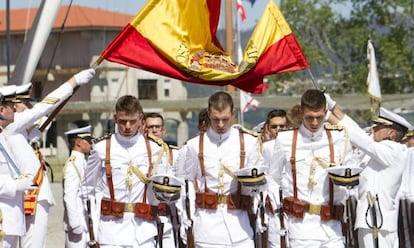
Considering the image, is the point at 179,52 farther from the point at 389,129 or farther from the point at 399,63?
the point at 399,63

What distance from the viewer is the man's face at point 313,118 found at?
9.45 metres

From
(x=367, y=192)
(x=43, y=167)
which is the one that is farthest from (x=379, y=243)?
(x=43, y=167)

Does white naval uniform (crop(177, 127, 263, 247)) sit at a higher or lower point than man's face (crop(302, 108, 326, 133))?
lower

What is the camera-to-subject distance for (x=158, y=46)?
11047 mm

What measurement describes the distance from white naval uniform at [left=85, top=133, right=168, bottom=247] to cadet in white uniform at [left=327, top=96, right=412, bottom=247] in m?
2.22

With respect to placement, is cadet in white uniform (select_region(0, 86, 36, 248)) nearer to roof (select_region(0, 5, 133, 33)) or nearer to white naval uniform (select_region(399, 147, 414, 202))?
white naval uniform (select_region(399, 147, 414, 202))

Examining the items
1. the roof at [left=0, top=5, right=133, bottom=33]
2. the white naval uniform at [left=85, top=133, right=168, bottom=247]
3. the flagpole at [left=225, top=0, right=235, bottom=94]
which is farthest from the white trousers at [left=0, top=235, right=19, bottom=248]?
the roof at [left=0, top=5, right=133, bottom=33]

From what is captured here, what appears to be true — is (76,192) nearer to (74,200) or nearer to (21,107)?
(74,200)

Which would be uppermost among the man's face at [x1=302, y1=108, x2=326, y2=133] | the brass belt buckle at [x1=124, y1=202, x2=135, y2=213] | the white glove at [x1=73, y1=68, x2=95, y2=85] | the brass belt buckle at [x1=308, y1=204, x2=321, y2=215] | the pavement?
the white glove at [x1=73, y1=68, x2=95, y2=85]

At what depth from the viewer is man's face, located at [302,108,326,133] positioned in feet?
31.0

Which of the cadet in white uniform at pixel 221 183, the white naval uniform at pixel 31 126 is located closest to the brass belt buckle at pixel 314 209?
the cadet in white uniform at pixel 221 183

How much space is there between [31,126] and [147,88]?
145 ft

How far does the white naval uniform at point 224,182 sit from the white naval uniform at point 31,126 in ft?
4.38

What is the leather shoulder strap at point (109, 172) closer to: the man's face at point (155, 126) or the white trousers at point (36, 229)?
the white trousers at point (36, 229)
